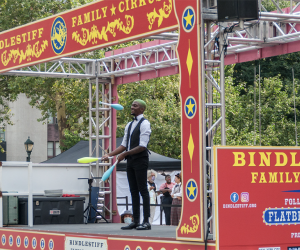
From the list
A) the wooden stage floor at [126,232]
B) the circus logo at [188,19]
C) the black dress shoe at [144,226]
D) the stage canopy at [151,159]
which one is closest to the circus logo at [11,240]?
the wooden stage floor at [126,232]

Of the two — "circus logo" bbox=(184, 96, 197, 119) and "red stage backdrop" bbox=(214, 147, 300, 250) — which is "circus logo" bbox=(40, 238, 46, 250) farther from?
"red stage backdrop" bbox=(214, 147, 300, 250)

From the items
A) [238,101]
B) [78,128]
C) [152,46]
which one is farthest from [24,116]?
[152,46]

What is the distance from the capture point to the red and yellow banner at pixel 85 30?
22.6 feet

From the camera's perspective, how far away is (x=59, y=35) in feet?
28.0

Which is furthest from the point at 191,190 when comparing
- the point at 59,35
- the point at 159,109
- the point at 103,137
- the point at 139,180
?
the point at 159,109

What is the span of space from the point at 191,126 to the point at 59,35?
3640 mm

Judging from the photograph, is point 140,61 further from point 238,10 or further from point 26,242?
point 238,10

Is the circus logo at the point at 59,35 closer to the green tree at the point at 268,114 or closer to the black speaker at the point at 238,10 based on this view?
the black speaker at the point at 238,10

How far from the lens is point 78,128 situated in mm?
25891

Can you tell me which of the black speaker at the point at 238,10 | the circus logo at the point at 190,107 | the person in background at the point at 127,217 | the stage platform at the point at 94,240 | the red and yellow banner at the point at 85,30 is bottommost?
the person in background at the point at 127,217

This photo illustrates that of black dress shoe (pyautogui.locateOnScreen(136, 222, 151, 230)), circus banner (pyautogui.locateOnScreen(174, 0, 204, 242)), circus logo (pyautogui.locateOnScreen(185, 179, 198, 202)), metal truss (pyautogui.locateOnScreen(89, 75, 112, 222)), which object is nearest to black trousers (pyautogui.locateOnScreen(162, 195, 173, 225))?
metal truss (pyautogui.locateOnScreen(89, 75, 112, 222))

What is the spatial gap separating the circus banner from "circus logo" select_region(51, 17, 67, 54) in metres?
3.04

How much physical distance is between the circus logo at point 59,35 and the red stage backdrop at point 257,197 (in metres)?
4.13

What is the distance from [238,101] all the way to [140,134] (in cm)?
2103
